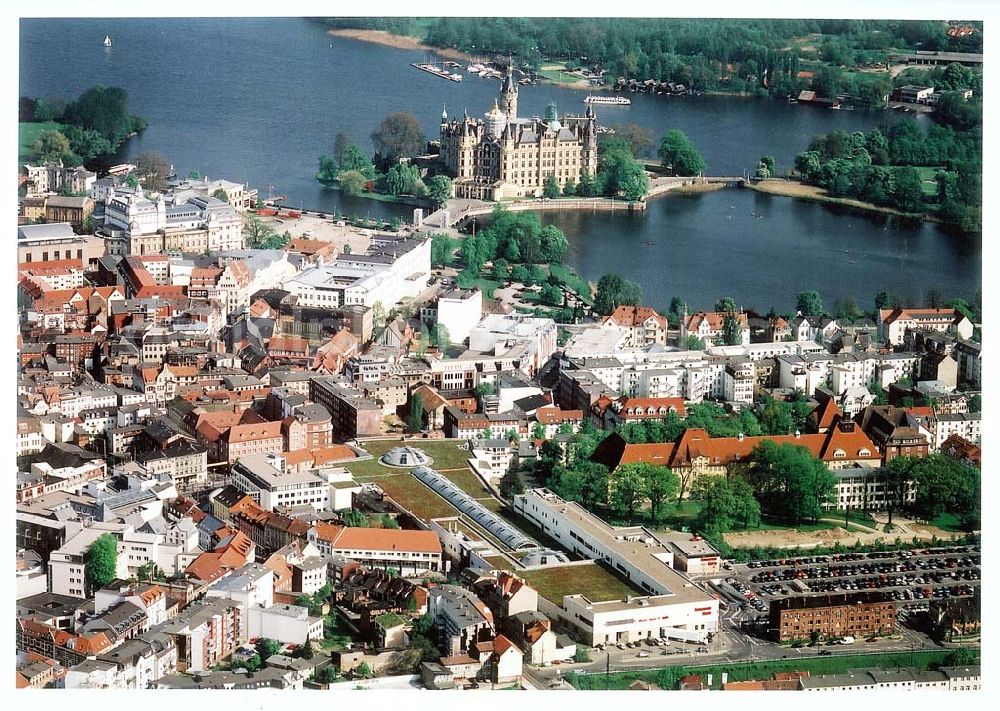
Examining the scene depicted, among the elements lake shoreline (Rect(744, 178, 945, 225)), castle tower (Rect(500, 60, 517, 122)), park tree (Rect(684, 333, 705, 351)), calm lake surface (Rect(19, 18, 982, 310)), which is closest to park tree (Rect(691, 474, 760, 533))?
park tree (Rect(684, 333, 705, 351))

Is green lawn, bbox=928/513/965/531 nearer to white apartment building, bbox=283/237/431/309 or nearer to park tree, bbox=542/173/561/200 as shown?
white apartment building, bbox=283/237/431/309

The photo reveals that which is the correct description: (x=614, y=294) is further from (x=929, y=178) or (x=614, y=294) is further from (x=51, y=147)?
(x=51, y=147)

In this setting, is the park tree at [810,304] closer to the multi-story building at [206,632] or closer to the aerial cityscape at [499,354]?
the aerial cityscape at [499,354]

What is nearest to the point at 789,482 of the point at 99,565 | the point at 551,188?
the point at 99,565

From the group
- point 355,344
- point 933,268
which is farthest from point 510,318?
point 933,268

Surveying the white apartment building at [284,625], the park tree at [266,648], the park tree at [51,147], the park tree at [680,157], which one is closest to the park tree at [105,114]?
the park tree at [51,147]

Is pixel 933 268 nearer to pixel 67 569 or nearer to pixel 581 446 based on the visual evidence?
pixel 581 446
